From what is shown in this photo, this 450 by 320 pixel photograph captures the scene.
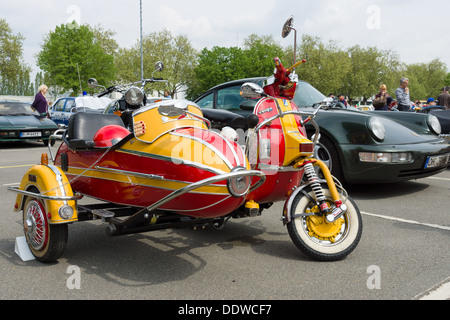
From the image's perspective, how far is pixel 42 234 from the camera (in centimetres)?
325

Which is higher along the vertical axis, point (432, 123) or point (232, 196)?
point (432, 123)

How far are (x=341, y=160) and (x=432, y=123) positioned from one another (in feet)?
5.88

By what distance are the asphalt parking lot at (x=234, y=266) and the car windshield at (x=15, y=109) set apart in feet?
29.5

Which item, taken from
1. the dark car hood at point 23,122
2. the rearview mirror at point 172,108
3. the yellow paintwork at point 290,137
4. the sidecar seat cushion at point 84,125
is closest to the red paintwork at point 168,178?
the rearview mirror at point 172,108

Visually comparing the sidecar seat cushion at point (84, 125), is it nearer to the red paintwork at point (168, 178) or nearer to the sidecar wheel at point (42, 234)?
the red paintwork at point (168, 178)

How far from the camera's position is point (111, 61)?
136 ft

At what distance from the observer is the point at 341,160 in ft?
17.9

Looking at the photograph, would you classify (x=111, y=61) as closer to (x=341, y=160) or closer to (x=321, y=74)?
(x=321, y=74)
